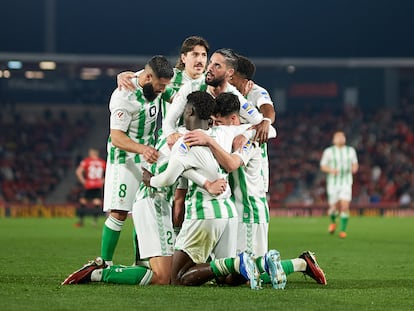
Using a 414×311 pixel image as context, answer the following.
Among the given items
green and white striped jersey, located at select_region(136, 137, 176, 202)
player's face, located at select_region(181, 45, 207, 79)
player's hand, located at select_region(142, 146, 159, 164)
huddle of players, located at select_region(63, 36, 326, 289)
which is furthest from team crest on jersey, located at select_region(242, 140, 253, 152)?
player's face, located at select_region(181, 45, 207, 79)

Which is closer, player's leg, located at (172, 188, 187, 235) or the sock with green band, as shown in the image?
player's leg, located at (172, 188, 187, 235)

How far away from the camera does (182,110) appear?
8.84 meters

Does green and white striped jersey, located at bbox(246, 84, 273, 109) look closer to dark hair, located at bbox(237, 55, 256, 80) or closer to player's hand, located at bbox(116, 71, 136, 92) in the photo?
dark hair, located at bbox(237, 55, 256, 80)

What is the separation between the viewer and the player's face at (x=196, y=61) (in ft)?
31.4

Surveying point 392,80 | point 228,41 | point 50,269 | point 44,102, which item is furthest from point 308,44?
point 50,269

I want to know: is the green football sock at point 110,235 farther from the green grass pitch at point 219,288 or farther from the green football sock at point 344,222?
the green football sock at point 344,222

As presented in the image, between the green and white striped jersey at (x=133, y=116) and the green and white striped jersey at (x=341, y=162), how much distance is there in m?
11.2

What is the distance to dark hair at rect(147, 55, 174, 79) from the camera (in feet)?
29.3

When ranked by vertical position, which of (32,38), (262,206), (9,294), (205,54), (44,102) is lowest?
(9,294)

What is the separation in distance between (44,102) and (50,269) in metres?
29.1

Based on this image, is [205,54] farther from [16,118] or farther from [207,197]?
[16,118]

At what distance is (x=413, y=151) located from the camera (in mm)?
38062

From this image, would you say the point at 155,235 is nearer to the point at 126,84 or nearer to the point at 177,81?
the point at 126,84

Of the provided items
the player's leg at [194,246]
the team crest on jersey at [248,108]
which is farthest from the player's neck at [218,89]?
the player's leg at [194,246]
